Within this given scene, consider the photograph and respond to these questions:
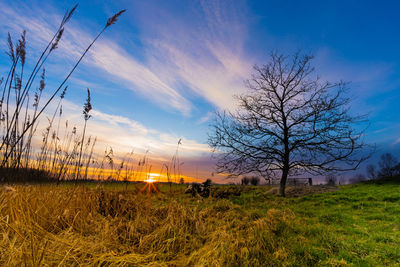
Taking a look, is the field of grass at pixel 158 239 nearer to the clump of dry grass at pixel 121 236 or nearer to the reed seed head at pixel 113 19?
the clump of dry grass at pixel 121 236

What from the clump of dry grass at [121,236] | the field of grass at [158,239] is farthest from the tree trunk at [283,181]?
the clump of dry grass at [121,236]

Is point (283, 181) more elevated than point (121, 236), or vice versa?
point (283, 181)

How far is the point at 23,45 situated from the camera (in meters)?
3.93

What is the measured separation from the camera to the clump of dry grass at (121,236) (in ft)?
6.81

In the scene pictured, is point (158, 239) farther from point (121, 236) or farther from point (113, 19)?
point (113, 19)

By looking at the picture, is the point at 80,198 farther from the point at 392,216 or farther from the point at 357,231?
the point at 392,216

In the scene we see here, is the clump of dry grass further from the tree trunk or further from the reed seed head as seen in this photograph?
the tree trunk

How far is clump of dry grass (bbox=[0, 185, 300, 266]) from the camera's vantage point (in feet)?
6.81

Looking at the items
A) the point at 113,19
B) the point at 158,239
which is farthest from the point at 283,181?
the point at 113,19

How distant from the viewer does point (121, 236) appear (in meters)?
2.94

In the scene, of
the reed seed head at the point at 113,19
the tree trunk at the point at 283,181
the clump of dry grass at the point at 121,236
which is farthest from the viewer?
the tree trunk at the point at 283,181

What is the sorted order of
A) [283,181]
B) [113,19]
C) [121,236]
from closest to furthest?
[121,236], [113,19], [283,181]

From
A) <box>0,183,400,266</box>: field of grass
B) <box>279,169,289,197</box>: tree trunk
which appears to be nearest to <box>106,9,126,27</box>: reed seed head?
<box>0,183,400,266</box>: field of grass

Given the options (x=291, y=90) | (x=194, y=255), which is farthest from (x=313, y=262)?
(x=291, y=90)
